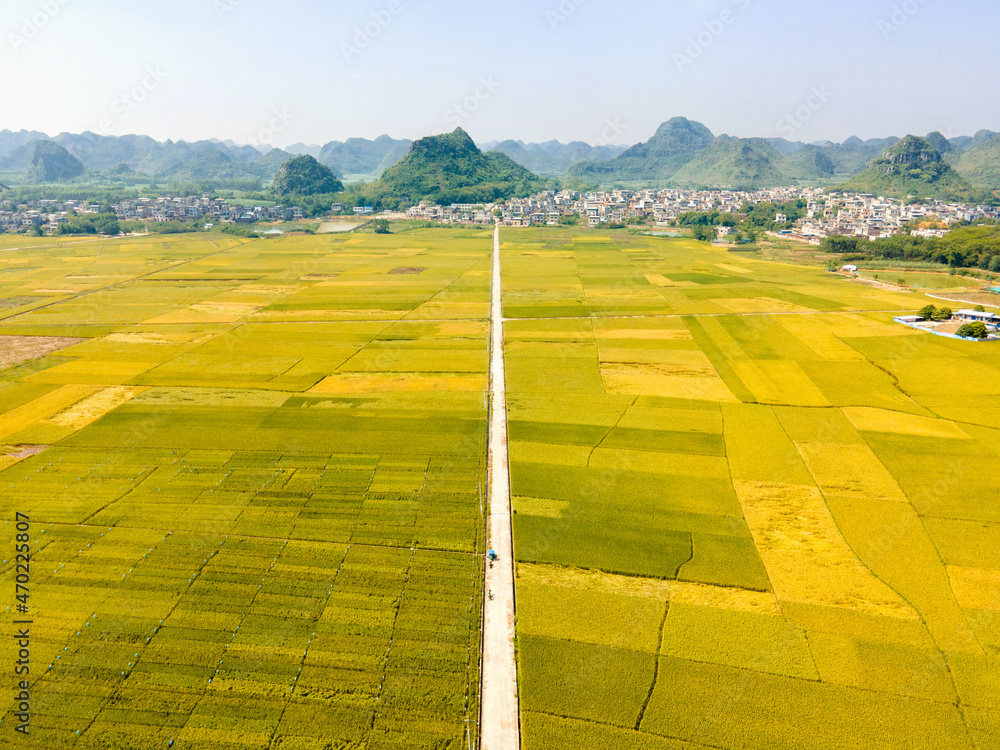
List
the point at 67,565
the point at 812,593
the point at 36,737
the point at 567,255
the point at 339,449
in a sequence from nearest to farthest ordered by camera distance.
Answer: the point at 36,737, the point at 812,593, the point at 67,565, the point at 339,449, the point at 567,255

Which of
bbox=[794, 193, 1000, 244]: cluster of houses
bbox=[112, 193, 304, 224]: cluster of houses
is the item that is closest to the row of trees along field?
bbox=[794, 193, 1000, 244]: cluster of houses

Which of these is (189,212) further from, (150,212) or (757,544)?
(757,544)

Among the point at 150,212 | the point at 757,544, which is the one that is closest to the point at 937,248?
the point at 757,544

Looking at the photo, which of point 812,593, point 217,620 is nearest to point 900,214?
point 812,593

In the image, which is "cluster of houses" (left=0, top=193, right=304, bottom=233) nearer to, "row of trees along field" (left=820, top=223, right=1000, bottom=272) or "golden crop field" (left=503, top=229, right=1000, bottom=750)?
"golden crop field" (left=503, top=229, right=1000, bottom=750)

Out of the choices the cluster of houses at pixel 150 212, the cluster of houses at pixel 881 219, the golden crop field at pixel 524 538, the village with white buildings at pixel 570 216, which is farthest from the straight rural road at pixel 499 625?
the cluster of houses at pixel 150 212

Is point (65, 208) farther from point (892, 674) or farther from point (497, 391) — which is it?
point (892, 674)

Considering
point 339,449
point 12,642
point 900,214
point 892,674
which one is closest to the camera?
point 892,674

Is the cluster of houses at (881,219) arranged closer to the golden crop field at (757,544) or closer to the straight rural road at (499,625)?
the golden crop field at (757,544)
